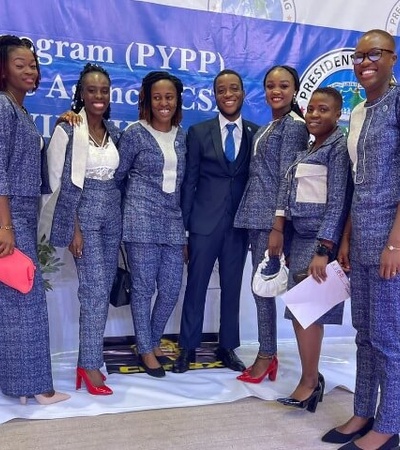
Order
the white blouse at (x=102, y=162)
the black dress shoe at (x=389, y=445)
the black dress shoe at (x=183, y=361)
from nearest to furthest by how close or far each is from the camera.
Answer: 1. the black dress shoe at (x=389, y=445)
2. the white blouse at (x=102, y=162)
3. the black dress shoe at (x=183, y=361)

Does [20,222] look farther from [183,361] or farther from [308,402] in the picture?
[308,402]

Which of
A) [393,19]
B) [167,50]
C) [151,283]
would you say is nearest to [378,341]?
[151,283]

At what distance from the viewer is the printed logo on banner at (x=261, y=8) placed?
3209 millimetres

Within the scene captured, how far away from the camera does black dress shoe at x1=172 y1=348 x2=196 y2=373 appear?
2.87 metres

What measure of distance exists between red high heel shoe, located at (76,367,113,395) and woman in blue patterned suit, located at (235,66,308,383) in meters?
0.75

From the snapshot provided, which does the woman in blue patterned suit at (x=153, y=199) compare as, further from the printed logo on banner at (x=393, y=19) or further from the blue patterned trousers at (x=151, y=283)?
the printed logo on banner at (x=393, y=19)

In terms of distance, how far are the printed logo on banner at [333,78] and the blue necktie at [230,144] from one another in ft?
2.79

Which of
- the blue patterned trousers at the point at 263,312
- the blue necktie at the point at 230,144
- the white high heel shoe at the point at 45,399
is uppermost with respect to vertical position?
the blue necktie at the point at 230,144

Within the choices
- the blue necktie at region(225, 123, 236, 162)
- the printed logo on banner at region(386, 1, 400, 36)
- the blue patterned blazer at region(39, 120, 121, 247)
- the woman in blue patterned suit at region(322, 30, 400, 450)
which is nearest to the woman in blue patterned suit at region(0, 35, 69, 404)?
the blue patterned blazer at region(39, 120, 121, 247)

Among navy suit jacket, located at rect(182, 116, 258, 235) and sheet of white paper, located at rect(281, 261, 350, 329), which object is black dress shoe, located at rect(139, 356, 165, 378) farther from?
sheet of white paper, located at rect(281, 261, 350, 329)

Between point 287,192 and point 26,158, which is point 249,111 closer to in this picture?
point 287,192

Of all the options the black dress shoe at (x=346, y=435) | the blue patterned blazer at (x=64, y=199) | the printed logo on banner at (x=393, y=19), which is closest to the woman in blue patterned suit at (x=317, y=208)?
the black dress shoe at (x=346, y=435)

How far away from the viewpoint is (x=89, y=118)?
2.59 m

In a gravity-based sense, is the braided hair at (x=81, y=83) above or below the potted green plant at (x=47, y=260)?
above
